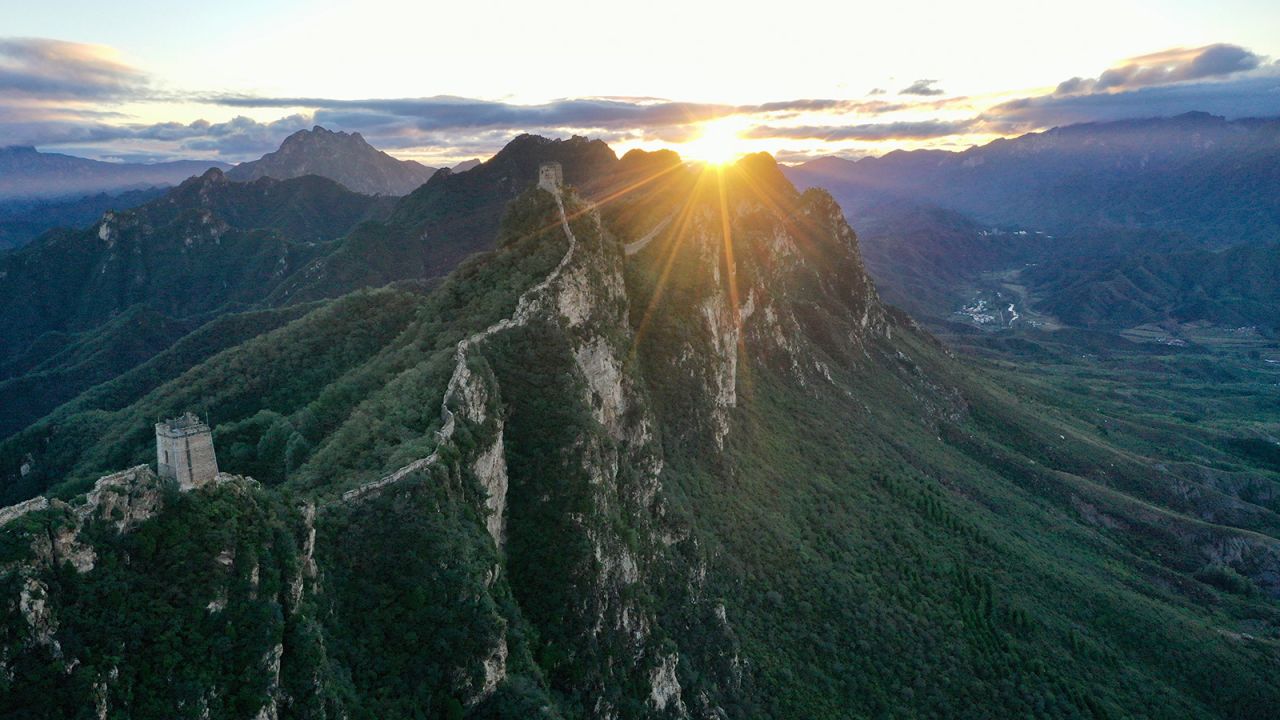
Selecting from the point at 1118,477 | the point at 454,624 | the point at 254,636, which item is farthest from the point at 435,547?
the point at 1118,477

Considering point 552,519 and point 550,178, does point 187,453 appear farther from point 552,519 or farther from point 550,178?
point 550,178

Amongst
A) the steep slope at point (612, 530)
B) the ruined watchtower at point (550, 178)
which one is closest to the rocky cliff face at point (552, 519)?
the steep slope at point (612, 530)

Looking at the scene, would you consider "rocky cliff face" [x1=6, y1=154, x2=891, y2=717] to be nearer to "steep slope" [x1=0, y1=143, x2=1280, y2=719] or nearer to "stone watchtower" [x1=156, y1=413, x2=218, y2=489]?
"steep slope" [x1=0, y1=143, x2=1280, y2=719]

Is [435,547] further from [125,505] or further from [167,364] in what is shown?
[167,364]

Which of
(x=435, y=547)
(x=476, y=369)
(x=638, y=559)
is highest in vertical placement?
(x=476, y=369)

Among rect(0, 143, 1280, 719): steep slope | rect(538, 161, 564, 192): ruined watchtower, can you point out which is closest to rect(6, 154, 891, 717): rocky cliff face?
rect(0, 143, 1280, 719): steep slope

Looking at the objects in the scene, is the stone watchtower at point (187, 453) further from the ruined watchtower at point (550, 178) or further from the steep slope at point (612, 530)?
the ruined watchtower at point (550, 178)
